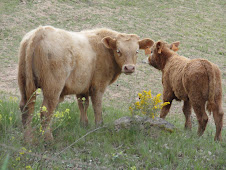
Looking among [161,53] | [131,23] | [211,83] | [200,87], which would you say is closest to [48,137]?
[200,87]

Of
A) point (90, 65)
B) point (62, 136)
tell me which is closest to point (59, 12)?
point (90, 65)

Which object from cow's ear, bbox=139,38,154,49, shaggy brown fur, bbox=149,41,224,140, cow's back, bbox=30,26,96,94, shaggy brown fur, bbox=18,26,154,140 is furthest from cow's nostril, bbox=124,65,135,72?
shaggy brown fur, bbox=149,41,224,140

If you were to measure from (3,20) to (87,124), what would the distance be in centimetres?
1113

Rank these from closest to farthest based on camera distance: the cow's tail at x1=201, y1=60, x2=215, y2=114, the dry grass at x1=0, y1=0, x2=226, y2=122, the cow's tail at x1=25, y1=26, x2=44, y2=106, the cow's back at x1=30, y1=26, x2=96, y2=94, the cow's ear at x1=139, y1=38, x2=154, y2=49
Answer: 1. the cow's tail at x1=25, y1=26, x2=44, y2=106
2. the cow's back at x1=30, y1=26, x2=96, y2=94
3. the cow's tail at x1=201, y1=60, x2=215, y2=114
4. the cow's ear at x1=139, y1=38, x2=154, y2=49
5. the dry grass at x1=0, y1=0, x2=226, y2=122

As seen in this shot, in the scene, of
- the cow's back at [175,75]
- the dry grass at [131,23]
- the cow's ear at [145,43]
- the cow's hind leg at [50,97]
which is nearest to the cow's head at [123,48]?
the cow's ear at [145,43]

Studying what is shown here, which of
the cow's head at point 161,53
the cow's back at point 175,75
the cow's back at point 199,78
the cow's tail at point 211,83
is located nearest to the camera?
the cow's tail at point 211,83

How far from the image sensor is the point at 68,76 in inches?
232

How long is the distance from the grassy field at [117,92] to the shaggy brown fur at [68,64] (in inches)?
14.6

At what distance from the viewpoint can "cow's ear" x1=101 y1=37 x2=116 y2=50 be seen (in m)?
6.84

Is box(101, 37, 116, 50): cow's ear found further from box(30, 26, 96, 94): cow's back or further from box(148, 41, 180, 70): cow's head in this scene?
box(148, 41, 180, 70): cow's head

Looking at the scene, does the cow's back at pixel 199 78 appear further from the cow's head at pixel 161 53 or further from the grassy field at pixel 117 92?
the cow's head at pixel 161 53

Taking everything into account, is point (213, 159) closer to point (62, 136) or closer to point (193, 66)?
point (193, 66)

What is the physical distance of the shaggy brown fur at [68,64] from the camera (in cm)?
539

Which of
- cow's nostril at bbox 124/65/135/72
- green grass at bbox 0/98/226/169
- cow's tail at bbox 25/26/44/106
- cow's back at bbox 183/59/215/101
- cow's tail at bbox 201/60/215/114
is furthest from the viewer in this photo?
cow's nostril at bbox 124/65/135/72
